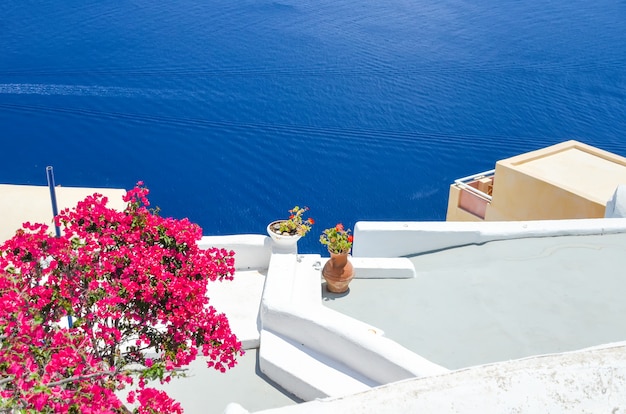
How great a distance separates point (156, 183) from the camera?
22.9m

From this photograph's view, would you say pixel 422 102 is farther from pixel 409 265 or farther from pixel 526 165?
pixel 409 265

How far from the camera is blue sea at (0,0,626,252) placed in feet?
75.8

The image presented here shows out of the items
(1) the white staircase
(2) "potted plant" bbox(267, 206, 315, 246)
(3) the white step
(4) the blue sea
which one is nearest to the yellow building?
(2) "potted plant" bbox(267, 206, 315, 246)

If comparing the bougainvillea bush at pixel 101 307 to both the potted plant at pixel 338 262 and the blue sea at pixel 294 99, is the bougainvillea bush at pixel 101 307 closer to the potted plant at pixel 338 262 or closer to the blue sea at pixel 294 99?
the potted plant at pixel 338 262

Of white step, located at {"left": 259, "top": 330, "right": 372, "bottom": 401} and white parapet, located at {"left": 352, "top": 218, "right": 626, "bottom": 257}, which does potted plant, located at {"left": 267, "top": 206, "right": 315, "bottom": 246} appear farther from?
white step, located at {"left": 259, "top": 330, "right": 372, "bottom": 401}

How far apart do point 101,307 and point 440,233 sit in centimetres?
460

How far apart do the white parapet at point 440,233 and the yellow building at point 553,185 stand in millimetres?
1687

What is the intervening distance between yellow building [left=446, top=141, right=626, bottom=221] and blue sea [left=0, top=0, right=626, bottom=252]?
8952 millimetres

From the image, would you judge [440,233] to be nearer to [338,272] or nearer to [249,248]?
[338,272]

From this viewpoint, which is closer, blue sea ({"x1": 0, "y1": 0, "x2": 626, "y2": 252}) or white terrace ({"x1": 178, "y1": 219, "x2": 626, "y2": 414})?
white terrace ({"x1": 178, "y1": 219, "x2": 626, "y2": 414})

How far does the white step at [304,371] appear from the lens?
17.7 ft

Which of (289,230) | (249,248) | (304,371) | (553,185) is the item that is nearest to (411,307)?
(304,371)

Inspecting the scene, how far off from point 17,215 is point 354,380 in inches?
385

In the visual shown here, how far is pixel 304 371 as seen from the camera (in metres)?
5.55
